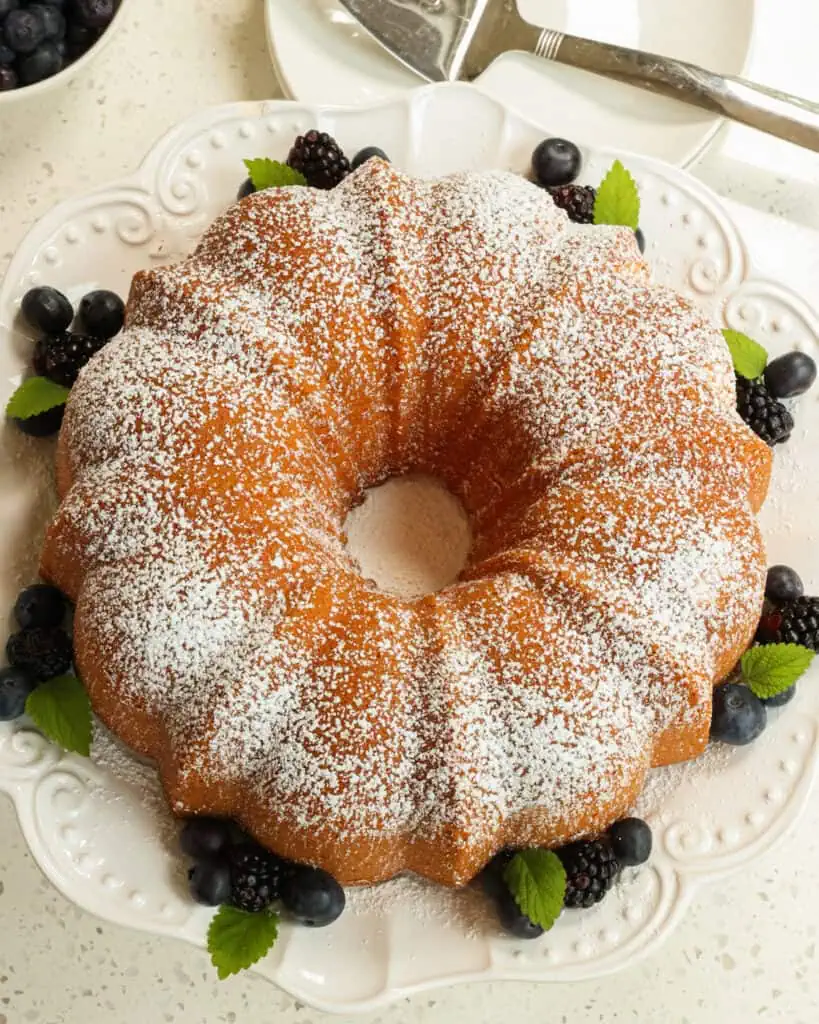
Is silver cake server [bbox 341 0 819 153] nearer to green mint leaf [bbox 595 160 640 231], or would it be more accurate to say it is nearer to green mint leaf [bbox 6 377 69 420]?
green mint leaf [bbox 595 160 640 231]

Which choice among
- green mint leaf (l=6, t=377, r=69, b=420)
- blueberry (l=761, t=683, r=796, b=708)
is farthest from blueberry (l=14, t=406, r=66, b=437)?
blueberry (l=761, t=683, r=796, b=708)

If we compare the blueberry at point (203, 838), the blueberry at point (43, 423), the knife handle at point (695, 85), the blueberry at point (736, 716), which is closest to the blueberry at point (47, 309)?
the blueberry at point (43, 423)

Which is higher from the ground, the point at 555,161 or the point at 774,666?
the point at 555,161

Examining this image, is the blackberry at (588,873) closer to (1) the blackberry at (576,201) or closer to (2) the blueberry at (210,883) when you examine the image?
(2) the blueberry at (210,883)

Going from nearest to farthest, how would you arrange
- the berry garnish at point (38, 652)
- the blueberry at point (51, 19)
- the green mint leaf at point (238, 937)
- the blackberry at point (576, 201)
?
the green mint leaf at point (238, 937)
the berry garnish at point (38, 652)
the blackberry at point (576, 201)
the blueberry at point (51, 19)

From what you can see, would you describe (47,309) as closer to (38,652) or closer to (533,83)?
(38,652)

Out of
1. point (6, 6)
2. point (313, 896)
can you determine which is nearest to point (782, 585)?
point (313, 896)
